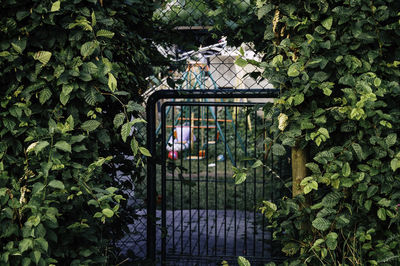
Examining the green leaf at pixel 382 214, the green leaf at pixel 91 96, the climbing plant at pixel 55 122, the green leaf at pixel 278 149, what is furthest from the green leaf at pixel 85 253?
the green leaf at pixel 382 214

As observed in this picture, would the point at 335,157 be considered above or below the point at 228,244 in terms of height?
above

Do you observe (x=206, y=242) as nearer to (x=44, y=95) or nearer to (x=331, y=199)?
(x=331, y=199)

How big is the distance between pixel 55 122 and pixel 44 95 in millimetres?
126

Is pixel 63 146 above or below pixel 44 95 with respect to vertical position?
below

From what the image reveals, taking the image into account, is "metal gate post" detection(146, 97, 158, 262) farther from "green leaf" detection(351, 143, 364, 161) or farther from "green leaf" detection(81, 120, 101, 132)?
"green leaf" detection(351, 143, 364, 161)

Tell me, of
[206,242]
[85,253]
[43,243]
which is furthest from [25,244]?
[206,242]

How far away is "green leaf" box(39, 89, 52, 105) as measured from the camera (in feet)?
5.93

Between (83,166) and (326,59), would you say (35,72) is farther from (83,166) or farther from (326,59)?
(326,59)

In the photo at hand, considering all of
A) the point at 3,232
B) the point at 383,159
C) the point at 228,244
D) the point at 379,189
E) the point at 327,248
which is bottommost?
the point at 228,244

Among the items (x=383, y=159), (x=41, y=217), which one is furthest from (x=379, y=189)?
(x=41, y=217)

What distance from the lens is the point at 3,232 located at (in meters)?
1.64

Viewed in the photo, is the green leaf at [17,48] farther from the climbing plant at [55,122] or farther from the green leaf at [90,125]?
the green leaf at [90,125]

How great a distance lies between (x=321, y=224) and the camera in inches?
74.0

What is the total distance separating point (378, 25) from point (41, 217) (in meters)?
1.62
